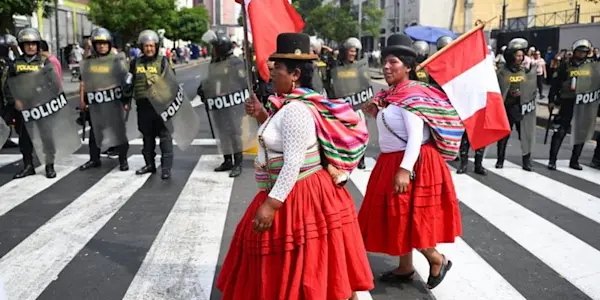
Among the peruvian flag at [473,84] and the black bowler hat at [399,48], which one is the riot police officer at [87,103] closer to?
the black bowler hat at [399,48]

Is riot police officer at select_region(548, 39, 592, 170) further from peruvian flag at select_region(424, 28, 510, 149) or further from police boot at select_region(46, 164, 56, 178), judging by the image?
police boot at select_region(46, 164, 56, 178)

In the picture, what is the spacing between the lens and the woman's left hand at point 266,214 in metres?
3.18

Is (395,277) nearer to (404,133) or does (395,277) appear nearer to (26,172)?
(404,133)

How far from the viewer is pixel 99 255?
5.36 metres

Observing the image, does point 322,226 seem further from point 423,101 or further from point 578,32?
point 578,32

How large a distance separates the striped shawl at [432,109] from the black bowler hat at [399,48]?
0.65 ft

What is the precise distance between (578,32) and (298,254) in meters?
A: 26.6

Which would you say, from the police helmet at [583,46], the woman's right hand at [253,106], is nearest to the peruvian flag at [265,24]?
the woman's right hand at [253,106]

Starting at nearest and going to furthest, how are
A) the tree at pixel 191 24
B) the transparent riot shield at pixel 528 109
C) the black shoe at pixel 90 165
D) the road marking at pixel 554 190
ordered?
the road marking at pixel 554 190 → the transparent riot shield at pixel 528 109 → the black shoe at pixel 90 165 → the tree at pixel 191 24

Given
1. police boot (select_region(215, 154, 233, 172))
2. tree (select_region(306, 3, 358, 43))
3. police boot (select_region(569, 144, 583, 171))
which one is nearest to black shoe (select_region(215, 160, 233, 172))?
police boot (select_region(215, 154, 233, 172))

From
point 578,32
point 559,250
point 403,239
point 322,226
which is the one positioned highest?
point 578,32

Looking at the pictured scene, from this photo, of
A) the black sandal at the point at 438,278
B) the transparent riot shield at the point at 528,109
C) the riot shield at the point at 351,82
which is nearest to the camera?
the black sandal at the point at 438,278

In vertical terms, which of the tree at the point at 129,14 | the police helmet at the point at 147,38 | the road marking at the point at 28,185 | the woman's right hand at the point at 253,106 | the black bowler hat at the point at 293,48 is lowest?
the road marking at the point at 28,185

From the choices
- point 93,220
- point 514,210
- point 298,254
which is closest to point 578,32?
point 514,210
